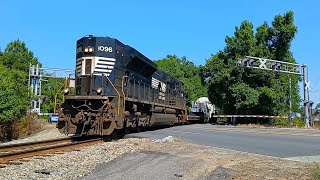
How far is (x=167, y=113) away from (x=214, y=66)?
61.6ft

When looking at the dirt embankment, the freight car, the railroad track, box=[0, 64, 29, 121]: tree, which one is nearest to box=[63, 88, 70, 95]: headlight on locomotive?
the freight car

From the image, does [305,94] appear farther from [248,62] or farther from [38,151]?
[38,151]

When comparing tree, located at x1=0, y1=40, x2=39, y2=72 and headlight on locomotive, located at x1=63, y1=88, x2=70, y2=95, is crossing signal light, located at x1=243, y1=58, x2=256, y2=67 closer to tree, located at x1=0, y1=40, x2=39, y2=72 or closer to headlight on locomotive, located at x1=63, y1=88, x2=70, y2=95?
headlight on locomotive, located at x1=63, y1=88, x2=70, y2=95

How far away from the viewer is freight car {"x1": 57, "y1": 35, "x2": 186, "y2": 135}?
A: 43.3ft

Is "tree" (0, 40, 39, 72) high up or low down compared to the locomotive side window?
up

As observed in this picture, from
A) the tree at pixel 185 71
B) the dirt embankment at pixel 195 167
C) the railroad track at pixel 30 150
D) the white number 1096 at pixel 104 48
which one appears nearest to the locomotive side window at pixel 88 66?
the white number 1096 at pixel 104 48

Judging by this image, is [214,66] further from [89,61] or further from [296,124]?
[89,61]

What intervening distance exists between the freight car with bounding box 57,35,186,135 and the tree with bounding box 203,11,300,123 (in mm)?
20733

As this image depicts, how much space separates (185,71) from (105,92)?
8602 centimetres

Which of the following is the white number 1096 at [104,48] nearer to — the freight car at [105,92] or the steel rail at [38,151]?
the freight car at [105,92]

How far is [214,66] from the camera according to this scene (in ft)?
129

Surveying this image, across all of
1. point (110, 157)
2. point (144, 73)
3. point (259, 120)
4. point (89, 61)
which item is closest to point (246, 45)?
point (259, 120)

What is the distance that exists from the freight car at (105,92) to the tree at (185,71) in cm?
6461

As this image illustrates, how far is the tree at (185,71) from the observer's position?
86.7m
